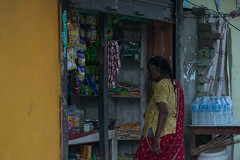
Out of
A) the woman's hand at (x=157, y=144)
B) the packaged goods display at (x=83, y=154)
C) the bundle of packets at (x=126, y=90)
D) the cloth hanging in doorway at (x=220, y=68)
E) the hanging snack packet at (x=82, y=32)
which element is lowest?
the packaged goods display at (x=83, y=154)

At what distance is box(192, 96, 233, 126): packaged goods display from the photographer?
5668 mm

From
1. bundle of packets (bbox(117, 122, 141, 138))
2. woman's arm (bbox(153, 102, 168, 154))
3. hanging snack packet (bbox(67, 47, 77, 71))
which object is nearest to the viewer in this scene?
woman's arm (bbox(153, 102, 168, 154))

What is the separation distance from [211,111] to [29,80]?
2880mm

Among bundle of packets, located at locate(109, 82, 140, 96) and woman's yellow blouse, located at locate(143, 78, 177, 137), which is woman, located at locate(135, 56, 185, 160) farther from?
bundle of packets, located at locate(109, 82, 140, 96)

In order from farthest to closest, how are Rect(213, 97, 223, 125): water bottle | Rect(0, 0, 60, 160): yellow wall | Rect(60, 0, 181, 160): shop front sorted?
Rect(213, 97, 223, 125): water bottle, Rect(60, 0, 181, 160): shop front, Rect(0, 0, 60, 160): yellow wall

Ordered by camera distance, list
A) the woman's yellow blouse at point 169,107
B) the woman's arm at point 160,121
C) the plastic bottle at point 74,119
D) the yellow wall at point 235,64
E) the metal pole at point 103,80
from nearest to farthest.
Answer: the woman's arm at point 160,121 → the woman's yellow blouse at point 169,107 → the metal pole at point 103,80 → the plastic bottle at point 74,119 → the yellow wall at point 235,64

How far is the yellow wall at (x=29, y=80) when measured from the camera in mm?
3760

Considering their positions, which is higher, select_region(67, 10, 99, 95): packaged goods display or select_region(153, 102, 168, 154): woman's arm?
select_region(67, 10, 99, 95): packaged goods display

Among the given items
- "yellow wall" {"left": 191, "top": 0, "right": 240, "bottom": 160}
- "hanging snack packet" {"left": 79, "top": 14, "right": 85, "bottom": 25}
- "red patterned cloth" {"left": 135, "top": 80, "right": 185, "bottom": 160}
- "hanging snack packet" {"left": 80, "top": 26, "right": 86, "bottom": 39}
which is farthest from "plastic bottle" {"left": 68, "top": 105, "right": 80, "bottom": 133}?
"yellow wall" {"left": 191, "top": 0, "right": 240, "bottom": 160}

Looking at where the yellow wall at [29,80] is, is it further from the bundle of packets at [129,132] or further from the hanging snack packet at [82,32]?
the bundle of packets at [129,132]

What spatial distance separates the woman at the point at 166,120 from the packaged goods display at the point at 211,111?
1397 mm

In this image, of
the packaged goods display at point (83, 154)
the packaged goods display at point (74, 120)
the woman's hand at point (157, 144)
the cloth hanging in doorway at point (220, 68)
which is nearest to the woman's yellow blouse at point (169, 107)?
the woman's hand at point (157, 144)

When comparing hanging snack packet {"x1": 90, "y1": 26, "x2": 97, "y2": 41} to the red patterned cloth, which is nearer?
the red patterned cloth

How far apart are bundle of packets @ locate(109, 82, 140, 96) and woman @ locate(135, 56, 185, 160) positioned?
2072 mm
